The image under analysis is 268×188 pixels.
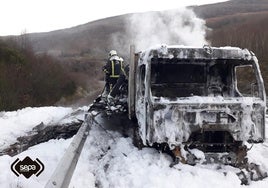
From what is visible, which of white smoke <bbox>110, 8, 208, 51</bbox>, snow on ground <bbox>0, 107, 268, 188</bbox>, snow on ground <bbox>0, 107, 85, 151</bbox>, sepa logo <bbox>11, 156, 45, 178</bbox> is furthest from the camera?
white smoke <bbox>110, 8, 208, 51</bbox>

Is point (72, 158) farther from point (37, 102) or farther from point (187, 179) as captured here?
point (37, 102)

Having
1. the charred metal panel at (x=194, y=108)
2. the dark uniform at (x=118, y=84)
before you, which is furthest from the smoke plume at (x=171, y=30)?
the charred metal panel at (x=194, y=108)

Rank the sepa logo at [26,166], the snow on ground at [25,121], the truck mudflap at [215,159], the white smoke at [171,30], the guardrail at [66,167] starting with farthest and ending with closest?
1. the white smoke at [171,30]
2. the snow on ground at [25,121]
3. the truck mudflap at [215,159]
4. the guardrail at [66,167]
5. the sepa logo at [26,166]

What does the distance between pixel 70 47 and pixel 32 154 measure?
66.4 meters

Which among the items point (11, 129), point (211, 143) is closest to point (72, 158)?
point (211, 143)

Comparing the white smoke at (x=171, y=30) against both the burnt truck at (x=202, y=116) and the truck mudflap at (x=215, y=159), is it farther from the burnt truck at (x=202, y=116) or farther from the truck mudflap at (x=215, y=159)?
the truck mudflap at (x=215, y=159)

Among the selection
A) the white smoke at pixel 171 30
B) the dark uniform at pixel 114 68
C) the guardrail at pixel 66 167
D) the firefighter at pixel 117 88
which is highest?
the white smoke at pixel 171 30

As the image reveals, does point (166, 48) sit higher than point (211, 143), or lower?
higher

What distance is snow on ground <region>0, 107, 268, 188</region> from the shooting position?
579 cm

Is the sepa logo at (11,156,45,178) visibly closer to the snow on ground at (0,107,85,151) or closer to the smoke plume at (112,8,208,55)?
the snow on ground at (0,107,85,151)

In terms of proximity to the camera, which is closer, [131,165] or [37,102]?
[131,165]

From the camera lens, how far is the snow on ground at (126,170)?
5.79 m

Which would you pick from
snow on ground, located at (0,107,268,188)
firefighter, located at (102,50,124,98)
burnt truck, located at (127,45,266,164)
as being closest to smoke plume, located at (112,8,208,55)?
firefighter, located at (102,50,124,98)

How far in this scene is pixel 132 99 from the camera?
27.0ft
